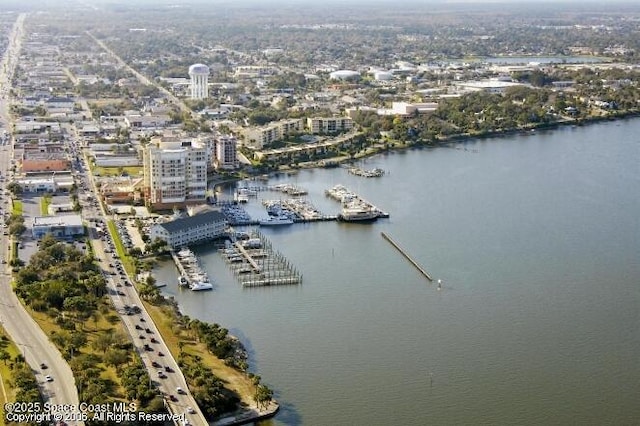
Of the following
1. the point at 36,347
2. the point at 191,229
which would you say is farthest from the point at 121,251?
the point at 36,347

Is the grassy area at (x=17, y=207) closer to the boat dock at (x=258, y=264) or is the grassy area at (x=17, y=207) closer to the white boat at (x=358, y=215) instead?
the boat dock at (x=258, y=264)

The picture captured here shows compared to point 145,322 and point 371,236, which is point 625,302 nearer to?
point 371,236

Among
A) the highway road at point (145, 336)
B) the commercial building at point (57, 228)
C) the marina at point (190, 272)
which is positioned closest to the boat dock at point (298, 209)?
the marina at point (190, 272)

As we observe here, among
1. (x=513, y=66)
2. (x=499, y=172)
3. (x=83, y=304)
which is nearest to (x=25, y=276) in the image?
(x=83, y=304)

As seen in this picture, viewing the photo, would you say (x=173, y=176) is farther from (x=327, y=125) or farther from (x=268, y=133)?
(x=327, y=125)

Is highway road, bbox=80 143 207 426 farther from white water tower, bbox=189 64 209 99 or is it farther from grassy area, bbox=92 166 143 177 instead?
white water tower, bbox=189 64 209 99
